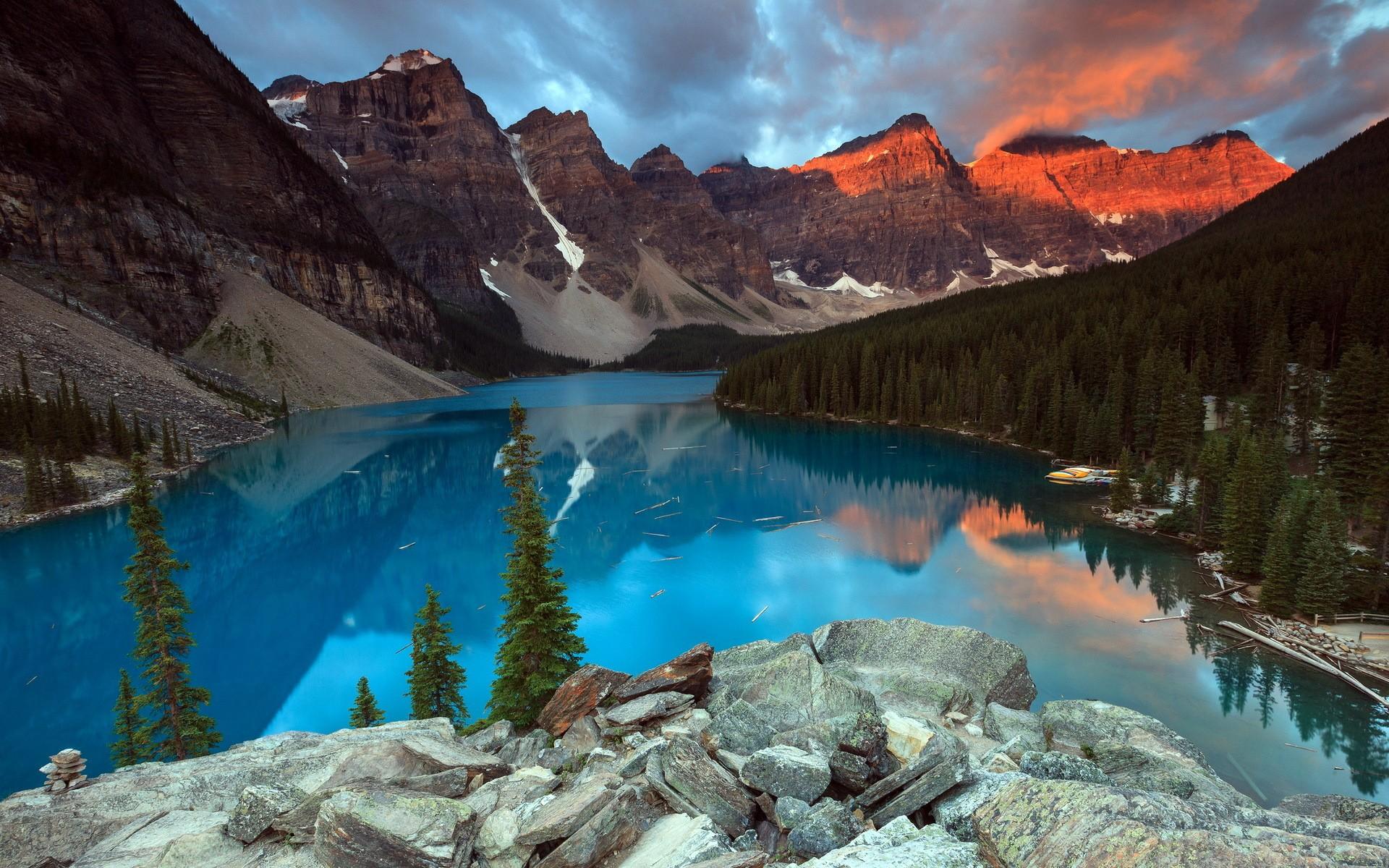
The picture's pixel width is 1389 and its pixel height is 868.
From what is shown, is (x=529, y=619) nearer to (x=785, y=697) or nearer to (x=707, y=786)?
(x=785, y=697)

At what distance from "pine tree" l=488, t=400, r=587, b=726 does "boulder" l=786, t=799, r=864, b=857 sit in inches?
307

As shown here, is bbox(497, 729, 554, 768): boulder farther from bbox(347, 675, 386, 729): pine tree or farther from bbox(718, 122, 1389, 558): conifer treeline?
bbox(718, 122, 1389, 558): conifer treeline

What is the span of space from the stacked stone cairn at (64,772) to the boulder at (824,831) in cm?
889

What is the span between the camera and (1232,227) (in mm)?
87250

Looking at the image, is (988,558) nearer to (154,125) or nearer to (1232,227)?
(1232,227)

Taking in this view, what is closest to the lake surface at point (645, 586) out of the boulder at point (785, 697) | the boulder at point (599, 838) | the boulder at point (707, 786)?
the boulder at point (785, 697)

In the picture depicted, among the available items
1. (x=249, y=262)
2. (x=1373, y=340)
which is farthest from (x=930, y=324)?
(x=249, y=262)

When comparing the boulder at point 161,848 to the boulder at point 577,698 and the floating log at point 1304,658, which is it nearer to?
the boulder at point 577,698

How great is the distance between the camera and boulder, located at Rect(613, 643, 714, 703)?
34.8 ft

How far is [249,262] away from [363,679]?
10989cm

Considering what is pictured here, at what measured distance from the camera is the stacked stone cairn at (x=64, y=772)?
7551 millimetres

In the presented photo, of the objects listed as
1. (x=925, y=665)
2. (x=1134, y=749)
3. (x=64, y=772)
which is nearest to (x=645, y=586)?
(x=925, y=665)

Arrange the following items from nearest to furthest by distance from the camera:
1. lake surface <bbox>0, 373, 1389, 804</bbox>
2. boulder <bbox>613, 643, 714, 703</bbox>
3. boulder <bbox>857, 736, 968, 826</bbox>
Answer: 1. boulder <bbox>857, 736, 968, 826</bbox>
2. boulder <bbox>613, 643, 714, 703</bbox>
3. lake surface <bbox>0, 373, 1389, 804</bbox>

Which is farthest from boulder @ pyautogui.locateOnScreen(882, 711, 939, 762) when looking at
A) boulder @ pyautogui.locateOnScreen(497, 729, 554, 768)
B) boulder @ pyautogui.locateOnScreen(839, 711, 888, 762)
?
boulder @ pyautogui.locateOnScreen(497, 729, 554, 768)
